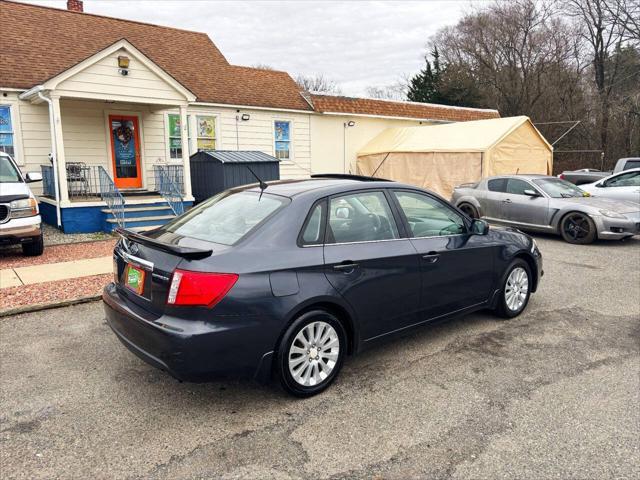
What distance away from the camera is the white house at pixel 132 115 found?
435 inches

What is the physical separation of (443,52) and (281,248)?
39111mm

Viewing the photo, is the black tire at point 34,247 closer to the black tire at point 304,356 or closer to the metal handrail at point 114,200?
the metal handrail at point 114,200

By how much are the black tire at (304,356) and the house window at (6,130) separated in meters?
11.3

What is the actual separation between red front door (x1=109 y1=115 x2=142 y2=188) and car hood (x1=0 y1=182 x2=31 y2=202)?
16.8 feet

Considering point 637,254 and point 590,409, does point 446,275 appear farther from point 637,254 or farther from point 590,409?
point 637,254

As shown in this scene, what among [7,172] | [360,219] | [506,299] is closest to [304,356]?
[360,219]

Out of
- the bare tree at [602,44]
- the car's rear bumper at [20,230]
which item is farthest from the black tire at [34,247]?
the bare tree at [602,44]

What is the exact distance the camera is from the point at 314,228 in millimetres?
3639

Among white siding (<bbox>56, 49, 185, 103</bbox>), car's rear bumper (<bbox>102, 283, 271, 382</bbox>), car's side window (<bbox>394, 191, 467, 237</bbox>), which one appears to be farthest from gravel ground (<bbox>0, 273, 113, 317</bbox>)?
white siding (<bbox>56, 49, 185, 103</bbox>)

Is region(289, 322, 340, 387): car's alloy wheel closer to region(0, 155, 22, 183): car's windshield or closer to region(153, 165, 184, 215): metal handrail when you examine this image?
region(0, 155, 22, 183): car's windshield

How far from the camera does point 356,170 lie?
19203 millimetres

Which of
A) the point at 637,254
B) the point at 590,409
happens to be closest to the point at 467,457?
the point at 590,409

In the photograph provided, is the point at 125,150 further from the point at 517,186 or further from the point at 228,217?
the point at 228,217

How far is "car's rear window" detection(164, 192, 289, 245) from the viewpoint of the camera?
141 inches
